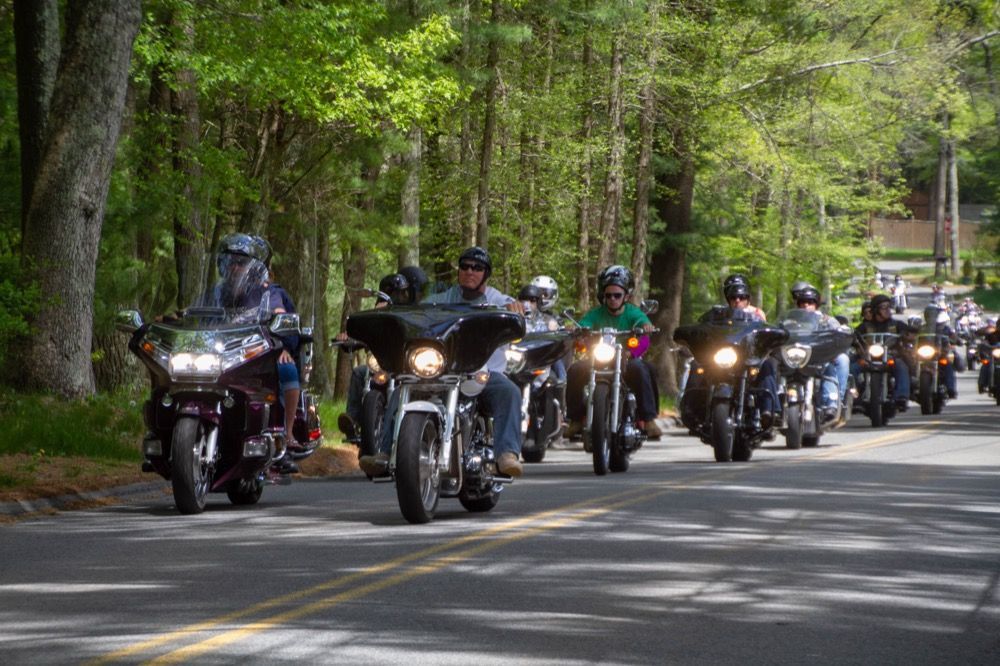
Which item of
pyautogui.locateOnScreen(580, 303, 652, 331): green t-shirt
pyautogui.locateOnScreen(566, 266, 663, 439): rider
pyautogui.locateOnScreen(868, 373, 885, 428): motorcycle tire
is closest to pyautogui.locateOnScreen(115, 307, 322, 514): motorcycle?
pyautogui.locateOnScreen(566, 266, 663, 439): rider

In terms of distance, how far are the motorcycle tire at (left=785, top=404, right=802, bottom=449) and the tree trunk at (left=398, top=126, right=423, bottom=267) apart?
10435 mm

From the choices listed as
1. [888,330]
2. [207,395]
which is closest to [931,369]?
[888,330]

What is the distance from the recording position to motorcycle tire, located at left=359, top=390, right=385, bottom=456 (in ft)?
57.0

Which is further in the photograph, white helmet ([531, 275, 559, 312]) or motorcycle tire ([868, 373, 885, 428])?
motorcycle tire ([868, 373, 885, 428])

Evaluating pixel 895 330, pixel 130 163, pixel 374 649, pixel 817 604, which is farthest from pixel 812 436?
pixel 374 649

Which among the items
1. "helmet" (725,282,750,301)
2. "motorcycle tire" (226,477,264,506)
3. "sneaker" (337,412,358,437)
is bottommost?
"motorcycle tire" (226,477,264,506)

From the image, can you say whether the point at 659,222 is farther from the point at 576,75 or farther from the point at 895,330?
the point at 895,330

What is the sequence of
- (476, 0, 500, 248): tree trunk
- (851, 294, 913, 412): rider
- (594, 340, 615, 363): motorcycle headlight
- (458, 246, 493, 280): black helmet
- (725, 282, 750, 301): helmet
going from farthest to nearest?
(476, 0, 500, 248): tree trunk → (851, 294, 913, 412): rider → (725, 282, 750, 301): helmet → (594, 340, 615, 363): motorcycle headlight → (458, 246, 493, 280): black helmet

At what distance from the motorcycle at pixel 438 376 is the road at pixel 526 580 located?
0.94 ft

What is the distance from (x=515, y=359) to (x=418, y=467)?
7.48 m

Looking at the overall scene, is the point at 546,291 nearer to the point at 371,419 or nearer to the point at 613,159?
the point at 371,419

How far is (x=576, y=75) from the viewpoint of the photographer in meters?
36.3

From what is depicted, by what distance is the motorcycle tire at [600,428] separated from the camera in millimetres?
17906

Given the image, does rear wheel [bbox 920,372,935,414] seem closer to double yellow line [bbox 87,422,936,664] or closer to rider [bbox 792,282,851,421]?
rider [bbox 792,282,851,421]
